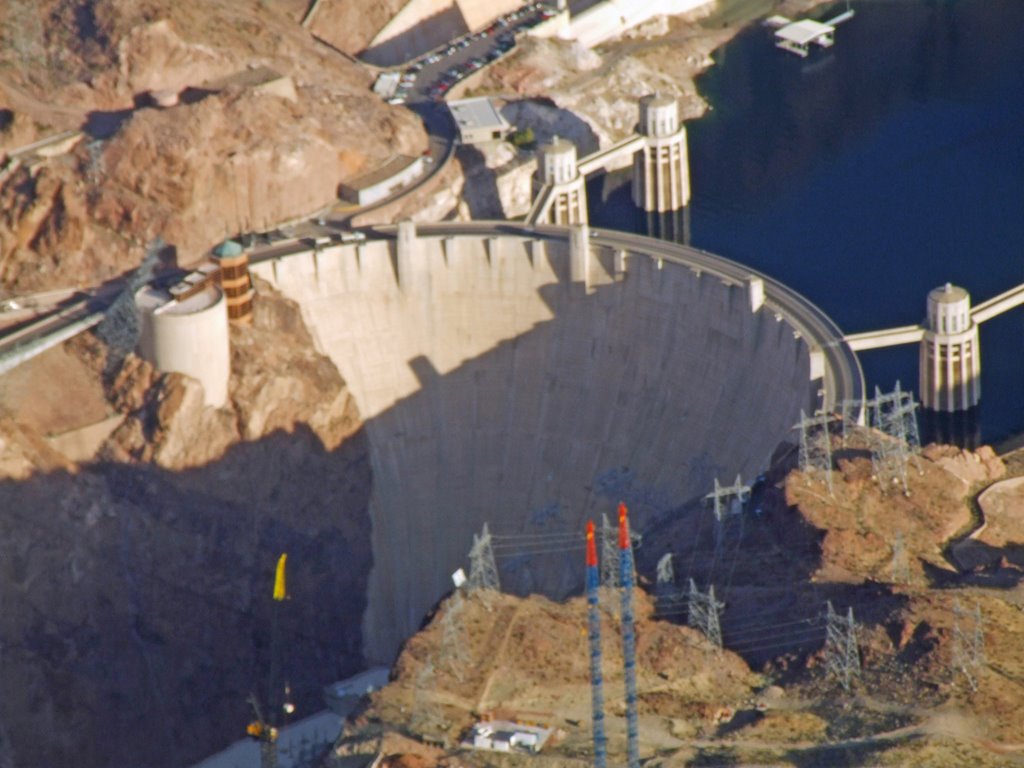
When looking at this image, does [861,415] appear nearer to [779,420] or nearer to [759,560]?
[779,420]

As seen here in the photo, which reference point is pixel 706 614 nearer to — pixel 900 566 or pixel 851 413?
pixel 900 566

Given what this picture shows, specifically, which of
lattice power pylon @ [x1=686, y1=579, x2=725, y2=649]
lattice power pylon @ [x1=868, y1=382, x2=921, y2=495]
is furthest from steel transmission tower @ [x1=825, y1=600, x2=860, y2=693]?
lattice power pylon @ [x1=868, y1=382, x2=921, y2=495]

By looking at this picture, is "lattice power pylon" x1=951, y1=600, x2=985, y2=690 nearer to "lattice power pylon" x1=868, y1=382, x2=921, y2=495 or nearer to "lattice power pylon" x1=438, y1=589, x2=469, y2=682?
"lattice power pylon" x1=868, y1=382, x2=921, y2=495

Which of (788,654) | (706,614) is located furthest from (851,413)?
(788,654)

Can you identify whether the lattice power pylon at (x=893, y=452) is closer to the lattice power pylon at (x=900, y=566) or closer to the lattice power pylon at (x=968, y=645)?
the lattice power pylon at (x=900, y=566)

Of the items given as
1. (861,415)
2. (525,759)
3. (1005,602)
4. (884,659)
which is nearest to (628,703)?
(525,759)

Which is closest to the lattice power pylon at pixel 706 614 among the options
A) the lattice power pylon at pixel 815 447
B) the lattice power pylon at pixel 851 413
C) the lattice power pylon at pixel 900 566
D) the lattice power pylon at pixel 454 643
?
the lattice power pylon at pixel 900 566
